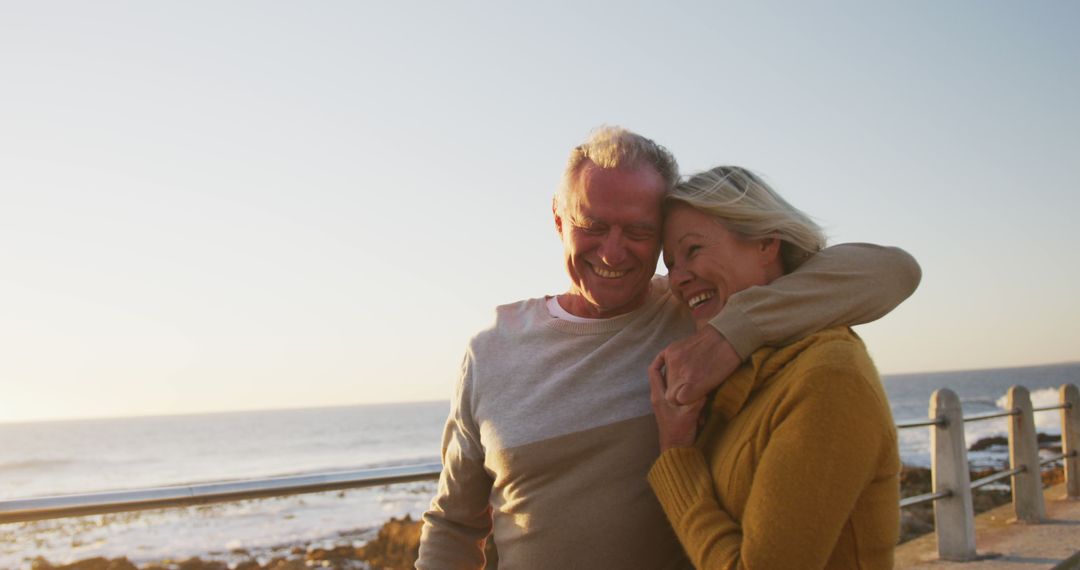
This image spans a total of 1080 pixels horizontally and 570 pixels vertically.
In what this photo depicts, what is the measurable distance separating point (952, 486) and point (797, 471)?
426 centimetres

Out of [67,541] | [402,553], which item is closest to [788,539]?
[402,553]

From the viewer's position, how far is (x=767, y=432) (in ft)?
5.31

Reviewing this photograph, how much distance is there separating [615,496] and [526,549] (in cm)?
26

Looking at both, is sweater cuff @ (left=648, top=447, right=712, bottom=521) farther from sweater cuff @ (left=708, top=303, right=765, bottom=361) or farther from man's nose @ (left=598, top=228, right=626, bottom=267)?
man's nose @ (left=598, top=228, right=626, bottom=267)

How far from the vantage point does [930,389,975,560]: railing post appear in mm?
5145

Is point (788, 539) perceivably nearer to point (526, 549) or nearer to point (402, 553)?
point (526, 549)

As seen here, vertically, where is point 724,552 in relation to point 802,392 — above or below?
below

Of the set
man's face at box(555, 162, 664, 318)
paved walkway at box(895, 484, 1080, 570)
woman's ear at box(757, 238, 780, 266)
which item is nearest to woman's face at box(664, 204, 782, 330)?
woman's ear at box(757, 238, 780, 266)

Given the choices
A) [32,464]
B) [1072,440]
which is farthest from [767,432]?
[32,464]

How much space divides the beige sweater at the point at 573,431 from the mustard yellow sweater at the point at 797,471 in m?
0.19

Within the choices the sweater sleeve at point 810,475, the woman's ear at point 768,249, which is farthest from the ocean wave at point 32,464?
the sweater sleeve at point 810,475

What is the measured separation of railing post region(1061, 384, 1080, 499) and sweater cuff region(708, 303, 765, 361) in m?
6.69

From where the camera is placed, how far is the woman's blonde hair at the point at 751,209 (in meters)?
1.87

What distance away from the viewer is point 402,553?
30.1 feet
